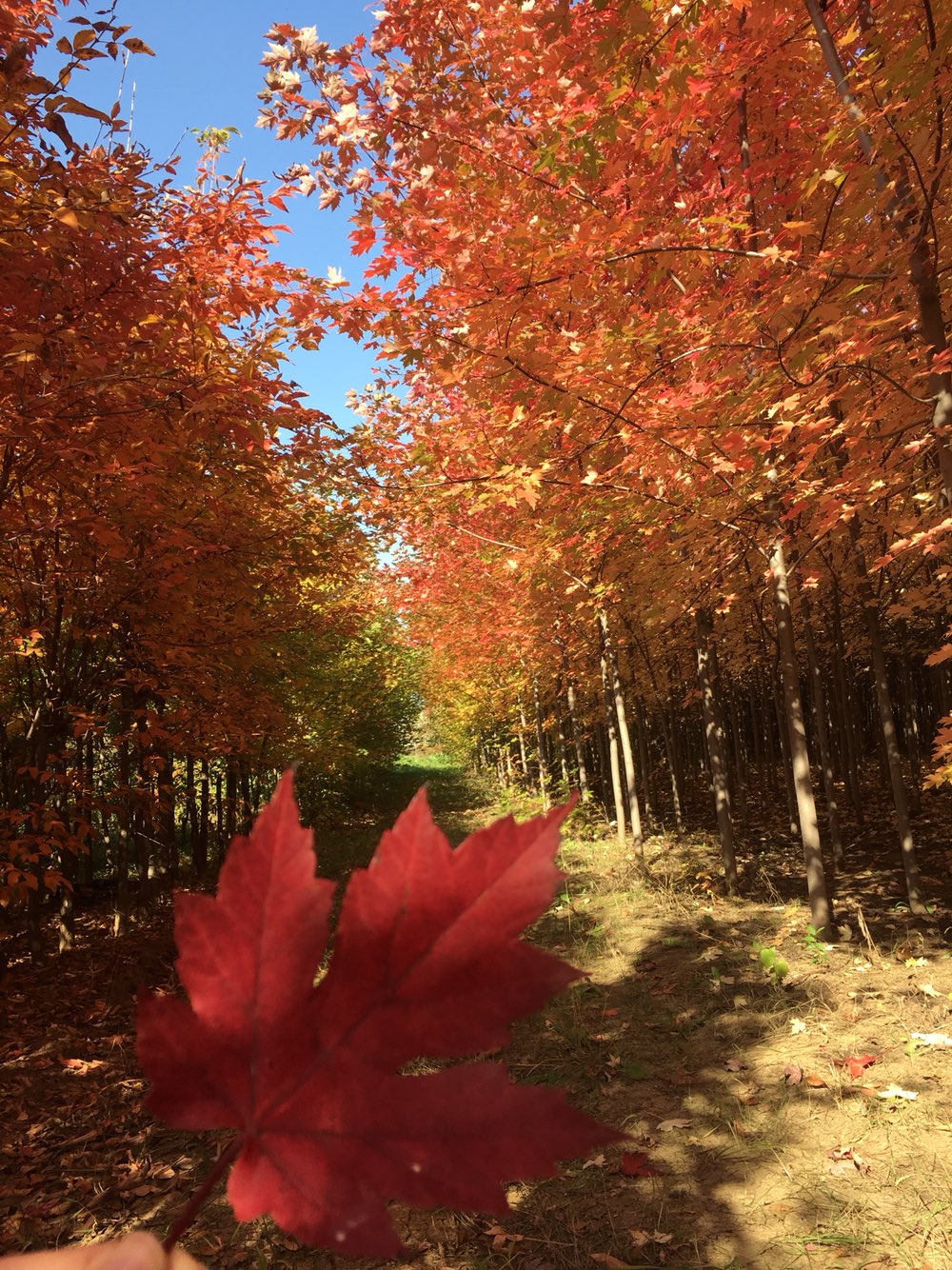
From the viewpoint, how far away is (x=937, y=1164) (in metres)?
3.39

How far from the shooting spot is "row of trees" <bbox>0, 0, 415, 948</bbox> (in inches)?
143

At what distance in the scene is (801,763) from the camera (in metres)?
6.70

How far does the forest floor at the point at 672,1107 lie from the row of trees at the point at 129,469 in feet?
5.46

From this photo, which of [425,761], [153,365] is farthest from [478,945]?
[425,761]

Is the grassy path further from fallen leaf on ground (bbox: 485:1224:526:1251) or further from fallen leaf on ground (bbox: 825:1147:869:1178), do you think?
fallen leaf on ground (bbox: 825:1147:869:1178)

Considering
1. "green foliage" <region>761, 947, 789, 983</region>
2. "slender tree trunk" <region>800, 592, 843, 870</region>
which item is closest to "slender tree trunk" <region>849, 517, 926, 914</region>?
"slender tree trunk" <region>800, 592, 843, 870</region>

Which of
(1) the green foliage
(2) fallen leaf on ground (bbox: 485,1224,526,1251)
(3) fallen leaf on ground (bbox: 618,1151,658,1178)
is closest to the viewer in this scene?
(2) fallen leaf on ground (bbox: 485,1224,526,1251)

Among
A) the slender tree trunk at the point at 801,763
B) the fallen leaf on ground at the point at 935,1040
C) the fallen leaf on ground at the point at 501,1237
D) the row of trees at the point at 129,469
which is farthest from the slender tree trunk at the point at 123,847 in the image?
the fallen leaf on ground at the point at 935,1040

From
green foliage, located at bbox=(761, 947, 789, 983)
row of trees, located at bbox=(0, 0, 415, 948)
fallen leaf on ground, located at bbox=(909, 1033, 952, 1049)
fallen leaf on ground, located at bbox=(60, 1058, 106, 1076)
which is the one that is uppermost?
row of trees, located at bbox=(0, 0, 415, 948)

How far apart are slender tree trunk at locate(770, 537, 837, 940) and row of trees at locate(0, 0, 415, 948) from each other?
15.2 ft

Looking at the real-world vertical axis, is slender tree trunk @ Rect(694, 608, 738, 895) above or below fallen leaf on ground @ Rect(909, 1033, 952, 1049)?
above

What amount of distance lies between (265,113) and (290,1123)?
234 inches

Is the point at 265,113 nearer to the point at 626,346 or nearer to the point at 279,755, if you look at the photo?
the point at 626,346

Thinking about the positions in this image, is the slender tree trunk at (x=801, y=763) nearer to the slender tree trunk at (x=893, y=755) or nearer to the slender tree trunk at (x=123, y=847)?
the slender tree trunk at (x=893, y=755)
